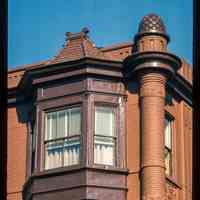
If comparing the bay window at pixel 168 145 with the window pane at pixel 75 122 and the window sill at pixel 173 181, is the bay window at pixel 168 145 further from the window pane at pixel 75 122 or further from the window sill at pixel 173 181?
the window pane at pixel 75 122

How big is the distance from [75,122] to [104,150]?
32.2 inches

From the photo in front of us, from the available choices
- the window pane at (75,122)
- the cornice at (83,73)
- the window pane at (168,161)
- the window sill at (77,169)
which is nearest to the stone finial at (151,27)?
the cornice at (83,73)

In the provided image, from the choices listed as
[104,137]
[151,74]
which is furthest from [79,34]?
[104,137]

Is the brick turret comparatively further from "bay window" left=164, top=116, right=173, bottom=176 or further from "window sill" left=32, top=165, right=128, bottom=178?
"bay window" left=164, top=116, right=173, bottom=176

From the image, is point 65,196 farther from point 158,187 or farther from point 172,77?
point 172,77

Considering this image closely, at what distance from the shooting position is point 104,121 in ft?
65.9

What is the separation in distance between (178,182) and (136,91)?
207 cm

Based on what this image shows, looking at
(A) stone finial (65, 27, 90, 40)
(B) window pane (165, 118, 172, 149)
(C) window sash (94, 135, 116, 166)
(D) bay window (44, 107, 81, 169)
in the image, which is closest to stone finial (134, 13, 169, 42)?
(A) stone finial (65, 27, 90, 40)

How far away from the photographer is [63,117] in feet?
66.2

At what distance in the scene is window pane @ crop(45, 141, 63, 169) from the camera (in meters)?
19.9

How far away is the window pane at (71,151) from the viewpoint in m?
19.7

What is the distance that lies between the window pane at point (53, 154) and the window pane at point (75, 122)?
0.34 metres
